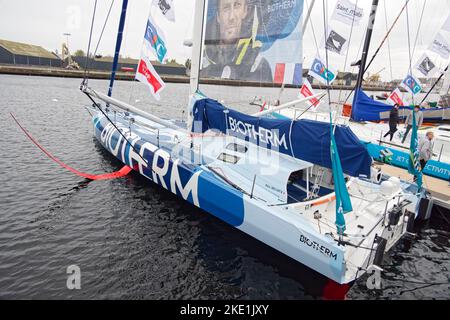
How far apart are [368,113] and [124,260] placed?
47.4 feet

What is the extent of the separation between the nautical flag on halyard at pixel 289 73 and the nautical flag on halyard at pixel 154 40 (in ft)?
11.4

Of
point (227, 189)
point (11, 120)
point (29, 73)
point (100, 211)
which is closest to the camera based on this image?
point (227, 189)

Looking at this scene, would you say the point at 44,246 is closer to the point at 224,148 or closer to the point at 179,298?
the point at 179,298

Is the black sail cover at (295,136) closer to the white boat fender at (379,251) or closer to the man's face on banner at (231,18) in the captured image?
the white boat fender at (379,251)

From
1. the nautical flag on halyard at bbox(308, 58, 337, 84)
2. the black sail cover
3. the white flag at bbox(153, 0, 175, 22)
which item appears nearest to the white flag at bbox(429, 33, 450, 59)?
the nautical flag on halyard at bbox(308, 58, 337, 84)

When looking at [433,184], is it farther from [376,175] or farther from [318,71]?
[318,71]

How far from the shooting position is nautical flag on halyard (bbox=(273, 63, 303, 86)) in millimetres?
8281

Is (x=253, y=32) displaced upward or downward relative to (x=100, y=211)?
upward

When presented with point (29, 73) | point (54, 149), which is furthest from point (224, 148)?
point (29, 73)

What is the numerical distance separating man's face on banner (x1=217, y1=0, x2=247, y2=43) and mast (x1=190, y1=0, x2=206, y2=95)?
0.61 metres

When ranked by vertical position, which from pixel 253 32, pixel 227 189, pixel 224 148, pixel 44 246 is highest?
pixel 253 32

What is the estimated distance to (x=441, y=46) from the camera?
18.0 meters

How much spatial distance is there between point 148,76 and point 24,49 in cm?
7922

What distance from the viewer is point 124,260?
7.39 meters
